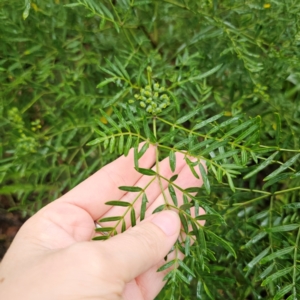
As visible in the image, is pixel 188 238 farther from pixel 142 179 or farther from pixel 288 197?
pixel 288 197

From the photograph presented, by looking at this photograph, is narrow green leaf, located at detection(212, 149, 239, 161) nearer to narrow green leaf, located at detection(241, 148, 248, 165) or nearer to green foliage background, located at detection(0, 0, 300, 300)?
narrow green leaf, located at detection(241, 148, 248, 165)

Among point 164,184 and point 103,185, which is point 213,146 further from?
point 103,185

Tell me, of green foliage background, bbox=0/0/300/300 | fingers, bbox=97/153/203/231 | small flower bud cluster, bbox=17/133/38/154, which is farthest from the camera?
small flower bud cluster, bbox=17/133/38/154

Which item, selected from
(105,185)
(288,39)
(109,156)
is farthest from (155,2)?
(105,185)

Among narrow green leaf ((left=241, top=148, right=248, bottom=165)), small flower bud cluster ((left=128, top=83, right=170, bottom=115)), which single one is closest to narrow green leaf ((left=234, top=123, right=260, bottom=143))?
narrow green leaf ((left=241, top=148, right=248, bottom=165))

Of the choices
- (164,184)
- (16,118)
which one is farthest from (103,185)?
(16,118)

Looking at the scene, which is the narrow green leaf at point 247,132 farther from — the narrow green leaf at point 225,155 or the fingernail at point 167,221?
the fingernail at point 167,221

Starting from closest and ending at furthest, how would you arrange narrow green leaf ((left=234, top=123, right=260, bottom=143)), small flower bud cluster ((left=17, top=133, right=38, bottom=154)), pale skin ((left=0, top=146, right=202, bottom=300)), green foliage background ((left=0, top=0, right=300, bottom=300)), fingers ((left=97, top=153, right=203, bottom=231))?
pale skin ((left=0, top=146, right=202, bottom=300)) < narrow green leaf ((left=234, top=123, right=260, bottom=143)) < fingers ((left=97, top=153, right=203, bottom=231)) < green foliage background ((left=0, top=0, right=300, bottom=300)) < small flower bud cluster ((left=17, top=133, right=38, bottom=154))
